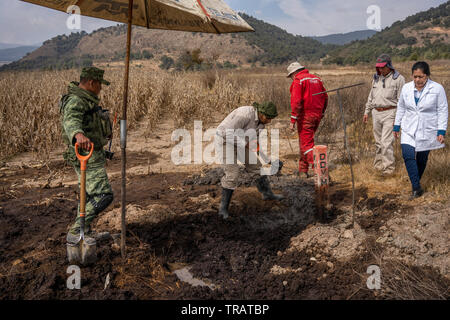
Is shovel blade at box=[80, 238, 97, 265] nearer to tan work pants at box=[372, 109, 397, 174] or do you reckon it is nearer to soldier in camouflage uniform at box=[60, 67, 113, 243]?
soldier in camouflage uniform at box=[60, 67, 113, 243]

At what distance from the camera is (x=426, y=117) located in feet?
13.1

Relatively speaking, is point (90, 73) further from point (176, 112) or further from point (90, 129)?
point (176, 112)

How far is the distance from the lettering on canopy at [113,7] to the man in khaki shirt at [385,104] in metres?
3.72

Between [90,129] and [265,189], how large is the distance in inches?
97.7

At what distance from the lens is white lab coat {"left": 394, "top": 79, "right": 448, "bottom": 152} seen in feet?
12.9

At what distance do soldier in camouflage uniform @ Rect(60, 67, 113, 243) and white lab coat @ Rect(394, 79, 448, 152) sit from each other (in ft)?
11.6

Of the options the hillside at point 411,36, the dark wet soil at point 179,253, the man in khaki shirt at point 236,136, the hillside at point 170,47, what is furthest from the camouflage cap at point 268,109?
the hillside at point 170,47

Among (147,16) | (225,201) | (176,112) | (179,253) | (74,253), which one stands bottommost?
(179,253)

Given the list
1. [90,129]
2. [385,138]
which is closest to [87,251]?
[90,129]

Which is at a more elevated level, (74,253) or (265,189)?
(265,189)

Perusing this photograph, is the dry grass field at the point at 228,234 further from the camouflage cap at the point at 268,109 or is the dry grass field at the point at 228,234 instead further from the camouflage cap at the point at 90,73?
the camouflage cap at the point at 90,73

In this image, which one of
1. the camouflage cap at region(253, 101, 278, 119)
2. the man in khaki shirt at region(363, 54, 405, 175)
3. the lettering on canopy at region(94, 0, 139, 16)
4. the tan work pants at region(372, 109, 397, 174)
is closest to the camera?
the lettering on canopy at region(94, 0, 139, 16)

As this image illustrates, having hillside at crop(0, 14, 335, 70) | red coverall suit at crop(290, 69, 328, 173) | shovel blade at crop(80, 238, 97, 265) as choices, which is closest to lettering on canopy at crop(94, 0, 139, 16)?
shovel blade at crop(80, 238, 97, 265)

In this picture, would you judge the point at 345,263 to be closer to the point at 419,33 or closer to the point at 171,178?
the point at 171,178
